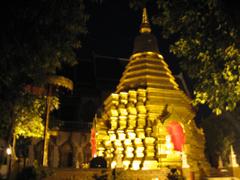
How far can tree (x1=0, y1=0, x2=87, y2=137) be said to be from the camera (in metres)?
6.71

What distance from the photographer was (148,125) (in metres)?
15.1

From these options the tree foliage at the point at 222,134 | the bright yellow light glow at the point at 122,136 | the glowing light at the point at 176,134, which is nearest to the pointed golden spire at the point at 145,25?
the glowing light at the point at 176,134

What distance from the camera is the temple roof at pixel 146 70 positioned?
1692 cm

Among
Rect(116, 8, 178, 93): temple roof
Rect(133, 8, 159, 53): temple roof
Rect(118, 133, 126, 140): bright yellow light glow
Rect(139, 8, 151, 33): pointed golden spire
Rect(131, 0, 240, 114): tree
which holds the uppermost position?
Rect(139, 8, 151, 33): pointed golden spire

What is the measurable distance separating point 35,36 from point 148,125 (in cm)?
905

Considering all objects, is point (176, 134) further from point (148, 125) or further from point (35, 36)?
point (35, 36)

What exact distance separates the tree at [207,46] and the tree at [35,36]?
1.72 metres

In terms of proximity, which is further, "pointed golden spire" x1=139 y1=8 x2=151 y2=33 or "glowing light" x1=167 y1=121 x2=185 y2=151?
"pointed golden spire" x1=139 y1=8 x2=151 y2=33

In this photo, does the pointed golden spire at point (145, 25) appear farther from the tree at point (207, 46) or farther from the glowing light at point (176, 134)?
the tree at point (207, 46)

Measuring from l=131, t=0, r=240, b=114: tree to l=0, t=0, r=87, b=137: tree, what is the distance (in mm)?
1718

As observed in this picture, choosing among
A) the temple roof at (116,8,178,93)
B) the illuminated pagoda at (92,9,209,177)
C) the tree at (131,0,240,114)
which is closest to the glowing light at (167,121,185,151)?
the illuminated pagoda at (92,9,209,177)

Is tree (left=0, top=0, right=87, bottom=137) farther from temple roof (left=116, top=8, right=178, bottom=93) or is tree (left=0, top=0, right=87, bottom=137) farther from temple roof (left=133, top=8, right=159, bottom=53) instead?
temple roof (left=133, top=8, right=159, bottom=53)

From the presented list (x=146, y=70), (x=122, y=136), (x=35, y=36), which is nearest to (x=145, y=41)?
(x=146, y=70)

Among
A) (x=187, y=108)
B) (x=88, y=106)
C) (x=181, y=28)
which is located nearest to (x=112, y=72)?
(x=88, y=106)
